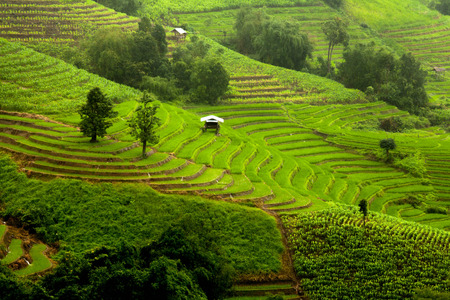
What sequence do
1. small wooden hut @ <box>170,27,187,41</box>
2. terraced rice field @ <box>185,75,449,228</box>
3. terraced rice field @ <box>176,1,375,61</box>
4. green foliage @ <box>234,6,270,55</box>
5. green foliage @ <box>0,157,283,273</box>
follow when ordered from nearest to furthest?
green foliage @ <box>0,157,283,273</box>
terraced rice field @ <box>185,75,449,228</box>
small wooden hut @ <box>170,27,187,41</box>
green foliage @ <box>234,6,270,55</box>
terraced rice field @ <box>176,1,375,61</box>

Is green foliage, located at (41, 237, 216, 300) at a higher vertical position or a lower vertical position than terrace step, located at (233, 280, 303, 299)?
higher

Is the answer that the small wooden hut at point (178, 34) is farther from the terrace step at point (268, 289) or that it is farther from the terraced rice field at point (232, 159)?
the terrace step at point (268, 289)

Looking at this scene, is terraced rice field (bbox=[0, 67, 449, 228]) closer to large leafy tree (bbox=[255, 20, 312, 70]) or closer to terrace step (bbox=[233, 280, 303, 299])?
terrace step (bbox=[233, 280, 303, 299])

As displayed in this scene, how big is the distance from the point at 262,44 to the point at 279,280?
182 feet

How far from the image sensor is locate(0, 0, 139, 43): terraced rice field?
62438 millimetres

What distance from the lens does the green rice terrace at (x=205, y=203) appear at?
24.7 meters

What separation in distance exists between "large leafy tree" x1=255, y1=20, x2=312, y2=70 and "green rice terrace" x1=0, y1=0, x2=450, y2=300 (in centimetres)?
2188

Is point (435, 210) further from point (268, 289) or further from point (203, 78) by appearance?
point (203, 78)

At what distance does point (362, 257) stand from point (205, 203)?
10.2 meters

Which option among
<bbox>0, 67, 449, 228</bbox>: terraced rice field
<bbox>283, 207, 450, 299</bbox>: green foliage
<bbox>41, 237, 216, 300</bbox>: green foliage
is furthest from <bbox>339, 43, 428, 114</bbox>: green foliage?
<bbox>41, 237, 216, 300</bbox>: green foliage

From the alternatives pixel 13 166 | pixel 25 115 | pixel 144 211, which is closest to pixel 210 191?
pixel 144 211

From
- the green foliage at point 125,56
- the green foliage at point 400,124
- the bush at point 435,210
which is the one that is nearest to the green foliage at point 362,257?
the bush at point 435,210

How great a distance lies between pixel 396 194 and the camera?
44562mm

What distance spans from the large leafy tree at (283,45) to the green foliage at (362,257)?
48.9 metres
